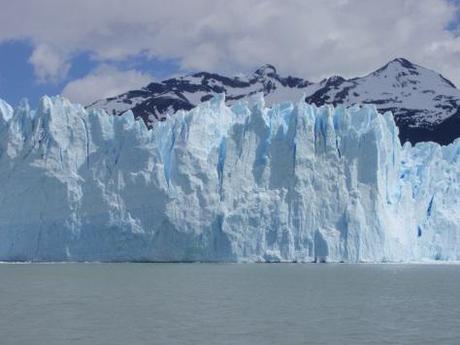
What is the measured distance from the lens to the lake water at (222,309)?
13844mm

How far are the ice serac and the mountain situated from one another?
120 feet

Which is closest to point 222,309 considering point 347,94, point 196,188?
point 196,188

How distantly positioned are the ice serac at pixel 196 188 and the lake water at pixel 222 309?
524 centimetres

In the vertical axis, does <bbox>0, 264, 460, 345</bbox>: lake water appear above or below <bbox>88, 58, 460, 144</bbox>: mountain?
below

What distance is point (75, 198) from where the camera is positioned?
109 feet

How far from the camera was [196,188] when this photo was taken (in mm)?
33031

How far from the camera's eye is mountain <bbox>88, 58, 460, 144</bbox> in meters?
71.8

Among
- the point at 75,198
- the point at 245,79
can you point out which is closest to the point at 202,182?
the point at 75,198

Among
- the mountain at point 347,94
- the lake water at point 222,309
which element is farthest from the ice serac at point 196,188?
the mountain at point 347,94

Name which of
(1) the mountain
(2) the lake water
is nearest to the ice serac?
(2) the lake water

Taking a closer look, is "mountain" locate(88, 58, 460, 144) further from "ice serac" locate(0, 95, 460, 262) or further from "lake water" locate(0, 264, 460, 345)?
"lake water" locate(0, 264, 460, 345)

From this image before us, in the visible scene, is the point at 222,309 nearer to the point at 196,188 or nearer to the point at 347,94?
the point at 196,188

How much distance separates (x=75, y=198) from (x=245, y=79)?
59.8 metres

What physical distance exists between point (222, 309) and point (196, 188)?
51.9 feet
